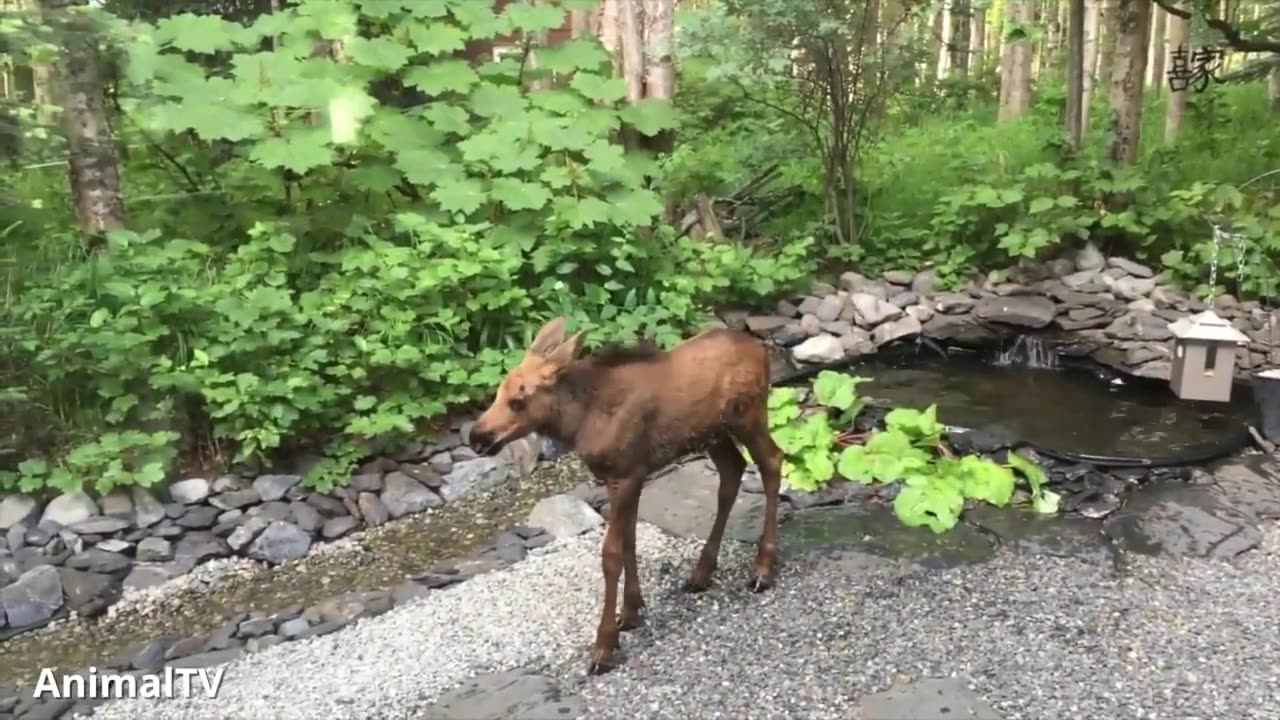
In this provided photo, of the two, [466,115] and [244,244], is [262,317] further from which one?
[466,115]

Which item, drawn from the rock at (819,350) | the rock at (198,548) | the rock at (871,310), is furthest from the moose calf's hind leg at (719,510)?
the rock at (871,310)

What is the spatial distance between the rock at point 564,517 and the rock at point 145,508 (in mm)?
1702

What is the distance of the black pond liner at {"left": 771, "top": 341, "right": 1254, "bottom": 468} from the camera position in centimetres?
481

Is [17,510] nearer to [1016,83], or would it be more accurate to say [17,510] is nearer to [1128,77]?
[1128,77]

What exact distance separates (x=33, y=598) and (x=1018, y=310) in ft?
19.6

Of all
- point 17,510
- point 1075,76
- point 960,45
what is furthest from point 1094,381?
point 960,45

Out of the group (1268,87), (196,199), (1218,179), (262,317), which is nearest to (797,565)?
(262,317)

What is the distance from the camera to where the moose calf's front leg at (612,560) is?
3043 mm

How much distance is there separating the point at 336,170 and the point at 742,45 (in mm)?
2897

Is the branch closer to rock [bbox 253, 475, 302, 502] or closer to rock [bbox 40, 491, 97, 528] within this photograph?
rock [bbox 253, 475, 302, 502]

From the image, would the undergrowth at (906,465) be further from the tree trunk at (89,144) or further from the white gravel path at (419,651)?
the tree trunk at (89,144)

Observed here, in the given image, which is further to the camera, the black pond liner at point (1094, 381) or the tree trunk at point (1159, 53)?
the tree trunk at point (1159, 53)

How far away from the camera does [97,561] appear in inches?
171

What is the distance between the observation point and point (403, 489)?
4973mm
